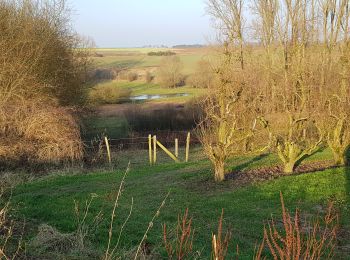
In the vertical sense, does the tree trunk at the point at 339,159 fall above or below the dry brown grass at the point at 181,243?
below

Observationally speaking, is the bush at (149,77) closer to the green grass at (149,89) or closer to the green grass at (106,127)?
the green grass at (149,89)

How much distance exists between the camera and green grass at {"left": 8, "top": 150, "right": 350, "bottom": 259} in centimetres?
753

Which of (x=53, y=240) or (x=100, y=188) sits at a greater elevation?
(x=53, y=240)

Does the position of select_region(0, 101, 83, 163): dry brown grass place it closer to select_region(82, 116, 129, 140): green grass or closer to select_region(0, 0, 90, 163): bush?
select_region(0, 0, 90, 163): bush

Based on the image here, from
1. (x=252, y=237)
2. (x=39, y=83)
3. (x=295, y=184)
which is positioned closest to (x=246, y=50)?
(x=39, y=83)

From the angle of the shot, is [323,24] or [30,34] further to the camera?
[323,24]

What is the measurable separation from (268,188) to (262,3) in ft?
67.6

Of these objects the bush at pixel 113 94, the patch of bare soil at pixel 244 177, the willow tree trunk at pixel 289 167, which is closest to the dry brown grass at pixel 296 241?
the patch of bare soil at pixel 244 177

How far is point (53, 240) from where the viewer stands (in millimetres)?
5828

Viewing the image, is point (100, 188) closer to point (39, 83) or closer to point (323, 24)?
point (39, 83)

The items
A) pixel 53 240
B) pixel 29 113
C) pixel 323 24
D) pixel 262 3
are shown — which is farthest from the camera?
pixel 262 3

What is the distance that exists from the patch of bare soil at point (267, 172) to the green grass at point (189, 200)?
48 cm

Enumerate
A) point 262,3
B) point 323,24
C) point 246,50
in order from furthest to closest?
point 262,3 → point 323,24 → point 246,50

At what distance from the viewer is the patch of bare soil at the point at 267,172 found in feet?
38.8
